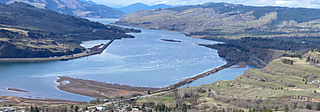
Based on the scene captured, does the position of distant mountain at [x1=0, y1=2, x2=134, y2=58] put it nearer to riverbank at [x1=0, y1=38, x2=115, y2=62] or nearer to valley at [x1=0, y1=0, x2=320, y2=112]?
valley at [x1=0, y1=0, x2=320, y2=112]

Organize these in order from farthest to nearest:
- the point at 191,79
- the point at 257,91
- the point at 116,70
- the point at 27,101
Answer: the point at 116,70 < the point at 191,79 < the point at 257,91 < the point at 27,101

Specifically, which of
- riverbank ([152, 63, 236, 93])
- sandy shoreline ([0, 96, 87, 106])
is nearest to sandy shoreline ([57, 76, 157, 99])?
riverbank ([152, 63, 236, 93])

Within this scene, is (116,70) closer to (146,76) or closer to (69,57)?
(146,76)

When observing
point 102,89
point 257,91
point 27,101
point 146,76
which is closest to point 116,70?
point 146,76

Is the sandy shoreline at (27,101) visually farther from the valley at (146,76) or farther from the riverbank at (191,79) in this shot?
the riverbank at (191,79)

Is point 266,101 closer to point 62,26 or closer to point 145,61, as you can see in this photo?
point 145,61

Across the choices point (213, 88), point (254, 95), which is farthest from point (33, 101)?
point (254, 95)

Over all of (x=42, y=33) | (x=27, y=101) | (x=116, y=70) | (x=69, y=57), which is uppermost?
(x=42, y=33)

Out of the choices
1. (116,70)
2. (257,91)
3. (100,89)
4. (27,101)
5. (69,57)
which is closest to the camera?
(27,101)
